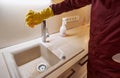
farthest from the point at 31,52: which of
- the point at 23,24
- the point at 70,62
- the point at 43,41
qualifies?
the point at 70,62

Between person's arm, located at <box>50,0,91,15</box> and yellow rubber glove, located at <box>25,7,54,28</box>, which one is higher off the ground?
person's arm, located at <box>50,0,91,15</box>

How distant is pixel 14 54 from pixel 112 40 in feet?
2.36

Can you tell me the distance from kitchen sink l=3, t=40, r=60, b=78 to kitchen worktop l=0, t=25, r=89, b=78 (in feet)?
0.21

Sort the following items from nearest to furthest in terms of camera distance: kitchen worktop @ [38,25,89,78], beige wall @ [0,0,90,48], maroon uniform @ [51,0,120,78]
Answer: maroon uniform @ [51,0,120,78] < kitchen worktop @ [38,25,89,78] < beige wall @ [0,0,90,48]

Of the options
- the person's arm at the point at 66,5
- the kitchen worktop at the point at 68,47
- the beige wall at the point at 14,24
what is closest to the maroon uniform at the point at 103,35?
the person's arm at the point at 66,5

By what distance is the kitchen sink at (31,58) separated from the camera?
3.25 feet

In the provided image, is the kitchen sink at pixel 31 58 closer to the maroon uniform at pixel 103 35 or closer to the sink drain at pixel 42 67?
the sink drain at pixel 42 67

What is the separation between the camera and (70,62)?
0.90m

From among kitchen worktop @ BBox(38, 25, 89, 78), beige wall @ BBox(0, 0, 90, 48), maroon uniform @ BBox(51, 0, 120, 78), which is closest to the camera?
maroon uniform @ BBox(51, 0, 120, 78)

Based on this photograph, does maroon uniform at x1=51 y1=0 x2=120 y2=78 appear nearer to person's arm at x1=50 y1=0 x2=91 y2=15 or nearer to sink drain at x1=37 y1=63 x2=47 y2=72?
person's arm at x1=50 y1=0 x2=91 y2=15

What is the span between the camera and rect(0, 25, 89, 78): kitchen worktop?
0.84 meters

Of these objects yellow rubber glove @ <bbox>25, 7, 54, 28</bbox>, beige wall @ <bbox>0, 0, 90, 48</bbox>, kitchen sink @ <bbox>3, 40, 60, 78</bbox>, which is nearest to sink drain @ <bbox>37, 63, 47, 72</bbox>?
kitchen sink @ <bbox>3, 40, 60, 78</bbox>

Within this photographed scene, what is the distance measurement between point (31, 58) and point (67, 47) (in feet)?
1.13

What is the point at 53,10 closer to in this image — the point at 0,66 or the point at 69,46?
the point at 69,46
